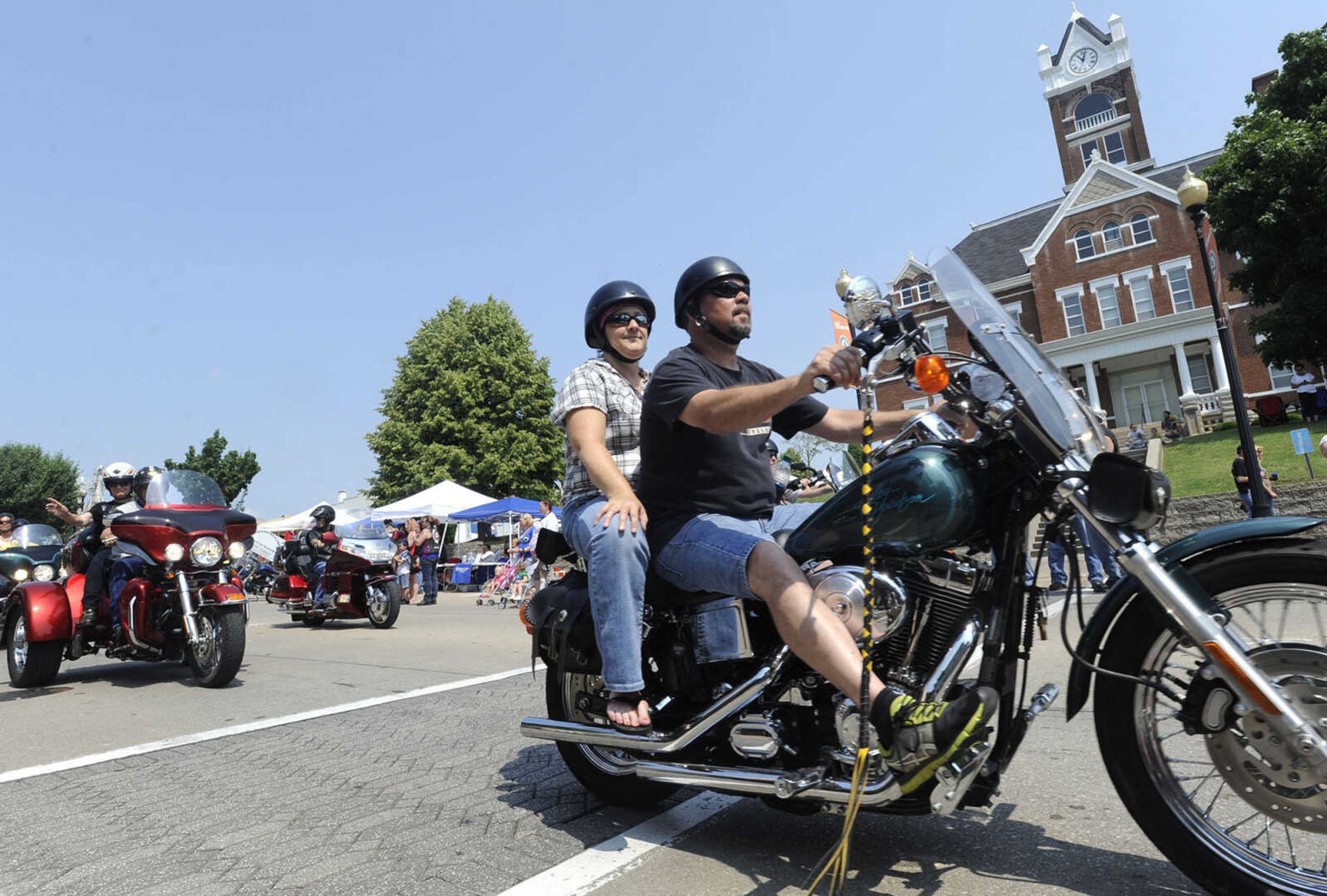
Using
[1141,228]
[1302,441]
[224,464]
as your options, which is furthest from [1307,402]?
[224,464]

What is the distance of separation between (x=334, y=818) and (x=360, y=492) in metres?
40.5

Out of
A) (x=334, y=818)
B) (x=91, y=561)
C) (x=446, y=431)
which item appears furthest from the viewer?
(x=446, y=431)

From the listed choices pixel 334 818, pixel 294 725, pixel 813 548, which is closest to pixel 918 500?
pixel 813 548

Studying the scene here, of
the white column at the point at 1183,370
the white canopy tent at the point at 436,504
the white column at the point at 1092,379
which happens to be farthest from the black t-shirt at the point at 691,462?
the white column at the point at 1183,370

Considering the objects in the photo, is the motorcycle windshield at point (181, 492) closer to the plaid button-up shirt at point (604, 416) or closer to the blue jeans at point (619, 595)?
the plaid button-up shirt at point (604, 416)

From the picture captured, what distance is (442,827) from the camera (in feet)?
10.2

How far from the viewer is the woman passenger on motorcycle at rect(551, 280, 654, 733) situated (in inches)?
107

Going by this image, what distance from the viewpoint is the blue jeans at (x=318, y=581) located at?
12710 millimetres

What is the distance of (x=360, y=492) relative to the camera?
41.5 m

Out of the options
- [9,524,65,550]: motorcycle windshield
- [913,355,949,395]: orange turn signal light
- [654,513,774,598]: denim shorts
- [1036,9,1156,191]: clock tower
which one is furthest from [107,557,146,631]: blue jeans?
[1036,9,1156,191]: clock tower

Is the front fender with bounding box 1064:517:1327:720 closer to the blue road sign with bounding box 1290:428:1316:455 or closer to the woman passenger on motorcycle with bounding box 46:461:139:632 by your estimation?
the woman passenger on motorcycle with bounding box 46:461:139:632

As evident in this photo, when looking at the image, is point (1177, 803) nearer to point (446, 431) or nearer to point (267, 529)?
point (267, 529)

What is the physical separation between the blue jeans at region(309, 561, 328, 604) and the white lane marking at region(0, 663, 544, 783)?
685cm

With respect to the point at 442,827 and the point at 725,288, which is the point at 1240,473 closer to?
the point at 725,288
